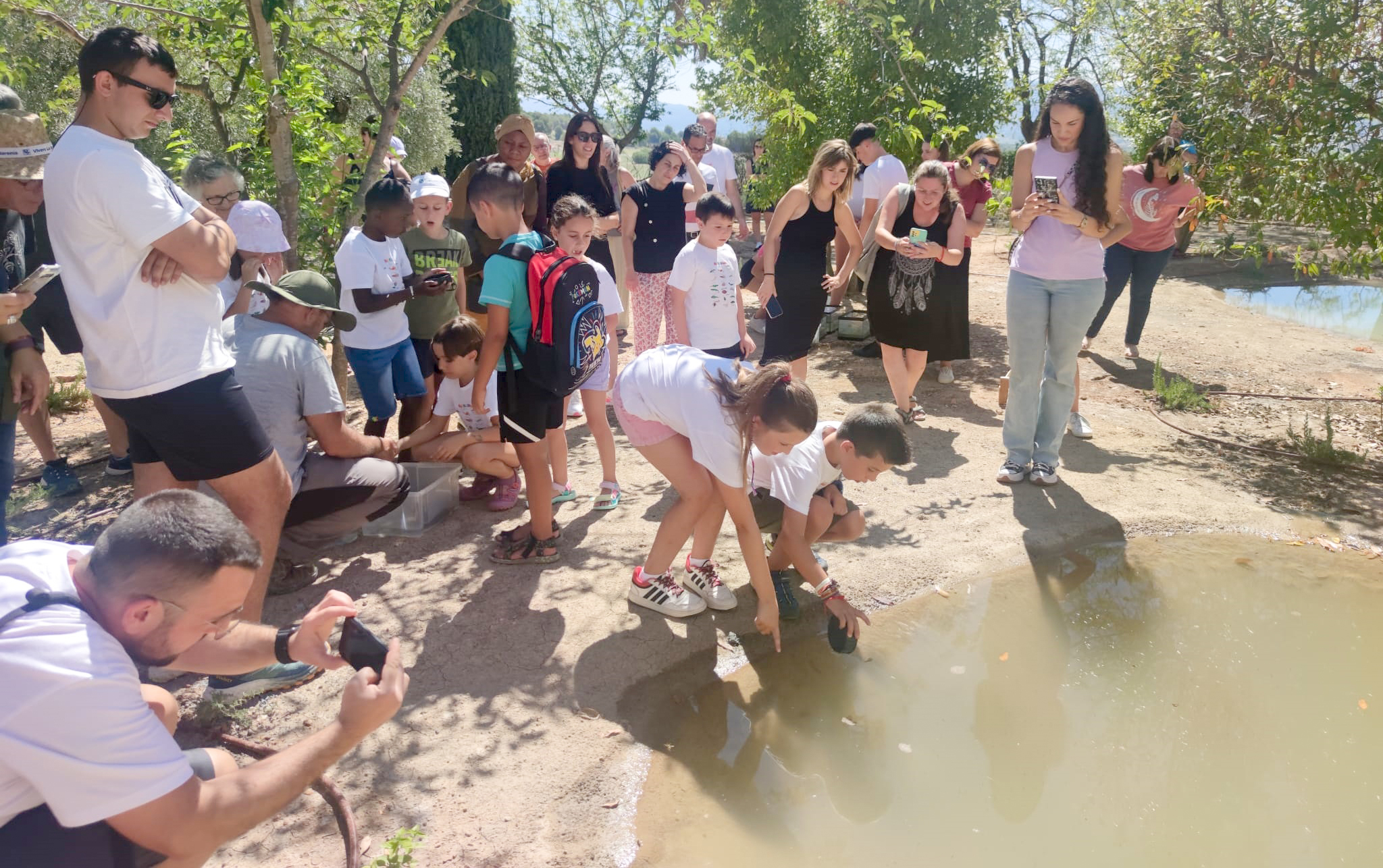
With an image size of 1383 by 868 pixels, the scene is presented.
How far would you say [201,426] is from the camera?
272cm

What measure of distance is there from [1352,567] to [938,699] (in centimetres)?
227

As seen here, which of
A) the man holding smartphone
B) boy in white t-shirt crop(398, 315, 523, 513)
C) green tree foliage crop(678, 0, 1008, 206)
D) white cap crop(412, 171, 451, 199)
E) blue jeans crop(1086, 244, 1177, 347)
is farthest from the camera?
green tree foliage crop(678, 0, 1008, 206)

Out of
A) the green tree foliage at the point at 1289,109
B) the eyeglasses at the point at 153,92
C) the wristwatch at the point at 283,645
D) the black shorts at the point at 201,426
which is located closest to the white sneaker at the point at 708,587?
the black shorts at the point at 201,426

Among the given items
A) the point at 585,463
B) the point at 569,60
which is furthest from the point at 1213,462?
the point at 569,60

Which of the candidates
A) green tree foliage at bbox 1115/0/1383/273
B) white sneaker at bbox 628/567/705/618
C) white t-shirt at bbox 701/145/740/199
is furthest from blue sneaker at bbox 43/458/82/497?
green tree foliage at bbox 1115/0/1383/273

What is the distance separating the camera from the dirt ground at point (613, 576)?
8.48 ft

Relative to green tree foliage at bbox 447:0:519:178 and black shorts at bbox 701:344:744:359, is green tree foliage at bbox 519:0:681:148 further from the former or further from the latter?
black shorts at bbox 701:344:744:359

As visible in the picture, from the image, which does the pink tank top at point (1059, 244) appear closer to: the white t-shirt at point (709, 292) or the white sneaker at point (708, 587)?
the white t-shirt at point (709, 292)

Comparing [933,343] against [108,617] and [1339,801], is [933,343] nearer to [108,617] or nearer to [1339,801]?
[1339,801]

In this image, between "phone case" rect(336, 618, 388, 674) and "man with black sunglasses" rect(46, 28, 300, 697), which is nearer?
"phone case" rect(336, 618, 388, 674)

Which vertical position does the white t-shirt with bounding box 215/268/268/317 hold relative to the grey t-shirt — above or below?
above

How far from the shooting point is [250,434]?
2.84m

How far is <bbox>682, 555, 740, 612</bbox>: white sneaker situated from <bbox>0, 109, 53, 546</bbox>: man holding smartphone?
2.41 m

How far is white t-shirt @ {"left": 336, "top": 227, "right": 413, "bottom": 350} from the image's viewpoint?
4375 millimetres
